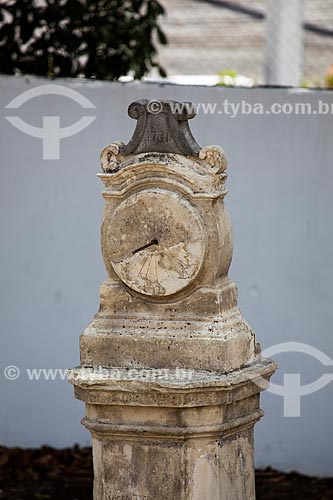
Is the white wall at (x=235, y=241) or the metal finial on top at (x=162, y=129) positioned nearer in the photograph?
the metal finial on top at (x=162, y=129)

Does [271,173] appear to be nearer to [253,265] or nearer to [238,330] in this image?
[253,265]

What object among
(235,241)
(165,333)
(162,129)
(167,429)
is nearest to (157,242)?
(165,333)

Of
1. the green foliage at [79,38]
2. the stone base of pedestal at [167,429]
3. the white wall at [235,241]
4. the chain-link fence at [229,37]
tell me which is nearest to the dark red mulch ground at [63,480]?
the white wall at [235,241]

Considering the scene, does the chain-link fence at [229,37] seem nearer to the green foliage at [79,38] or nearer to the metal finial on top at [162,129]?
the green foliage at [79,38]

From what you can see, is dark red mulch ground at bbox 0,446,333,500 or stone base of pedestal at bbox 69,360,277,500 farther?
dark red mulch ground at bbox 0,446,333,500

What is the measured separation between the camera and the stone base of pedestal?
4.95 metres

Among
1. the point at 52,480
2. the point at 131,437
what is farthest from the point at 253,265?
the point at 131,437

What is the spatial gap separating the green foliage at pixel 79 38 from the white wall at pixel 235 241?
1331mm

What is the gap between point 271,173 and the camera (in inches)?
287

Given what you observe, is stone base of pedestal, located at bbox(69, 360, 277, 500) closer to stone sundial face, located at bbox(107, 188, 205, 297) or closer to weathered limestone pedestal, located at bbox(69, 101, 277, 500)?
weathered limestone pedestal, located at bbox(69, 101, 277, 500)

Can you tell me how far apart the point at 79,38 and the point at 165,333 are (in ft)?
13.7

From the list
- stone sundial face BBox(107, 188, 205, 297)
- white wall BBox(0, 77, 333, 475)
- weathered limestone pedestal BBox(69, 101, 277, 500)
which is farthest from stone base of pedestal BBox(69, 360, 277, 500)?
white wall BBox(0, 77, 333, 475)

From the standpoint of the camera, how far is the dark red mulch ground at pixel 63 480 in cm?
727

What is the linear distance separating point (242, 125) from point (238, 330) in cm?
244
